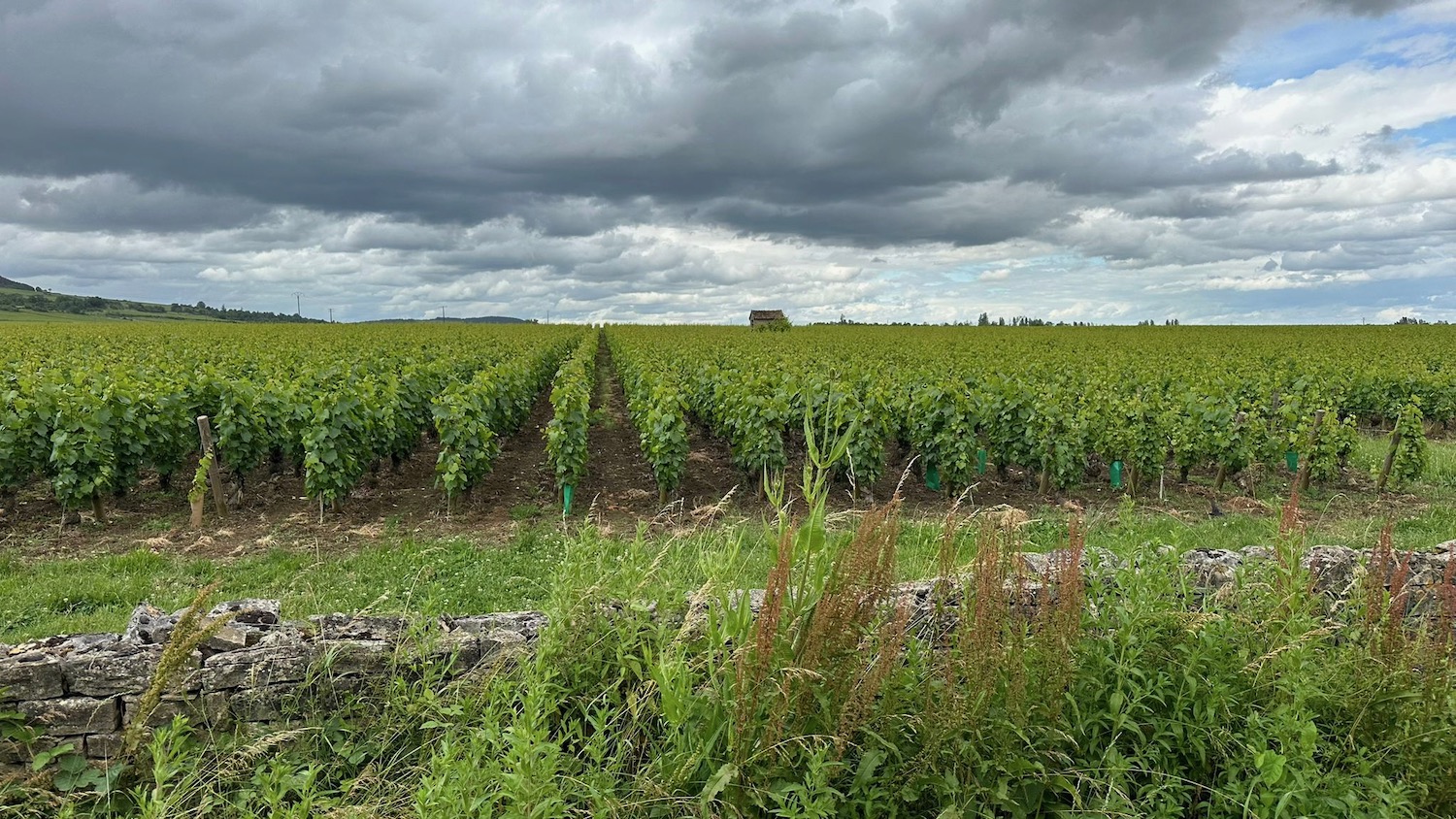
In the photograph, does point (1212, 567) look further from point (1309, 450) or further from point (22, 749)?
point (1309, 450)

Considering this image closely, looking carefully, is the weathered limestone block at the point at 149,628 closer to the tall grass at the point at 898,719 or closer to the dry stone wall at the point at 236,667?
the dry stone wall at the point at 236,667

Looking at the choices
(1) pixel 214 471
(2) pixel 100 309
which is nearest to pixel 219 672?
(1) pixel 214 471

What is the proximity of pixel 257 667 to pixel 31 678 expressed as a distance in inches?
41.5

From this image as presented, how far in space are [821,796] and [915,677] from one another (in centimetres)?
72

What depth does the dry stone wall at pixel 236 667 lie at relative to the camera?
3.73 meters

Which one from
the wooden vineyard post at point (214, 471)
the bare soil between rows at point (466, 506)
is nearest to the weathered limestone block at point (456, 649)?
the bare soil between rows at point (466, 506)

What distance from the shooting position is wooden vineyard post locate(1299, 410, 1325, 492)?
11812 millimetres

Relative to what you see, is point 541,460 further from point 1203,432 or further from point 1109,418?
point 1203,432

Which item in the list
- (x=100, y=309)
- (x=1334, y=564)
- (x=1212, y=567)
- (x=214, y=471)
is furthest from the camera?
(x=100, y=309)

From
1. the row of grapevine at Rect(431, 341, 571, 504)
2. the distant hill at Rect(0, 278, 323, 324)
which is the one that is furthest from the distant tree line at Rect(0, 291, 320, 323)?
the row of grapevine at Rect(431, 341, 571, 504)

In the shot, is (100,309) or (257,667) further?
(100,309)

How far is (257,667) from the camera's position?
152 inches

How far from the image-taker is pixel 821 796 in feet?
9.20

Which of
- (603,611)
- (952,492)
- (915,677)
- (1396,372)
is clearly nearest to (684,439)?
(952,492)
